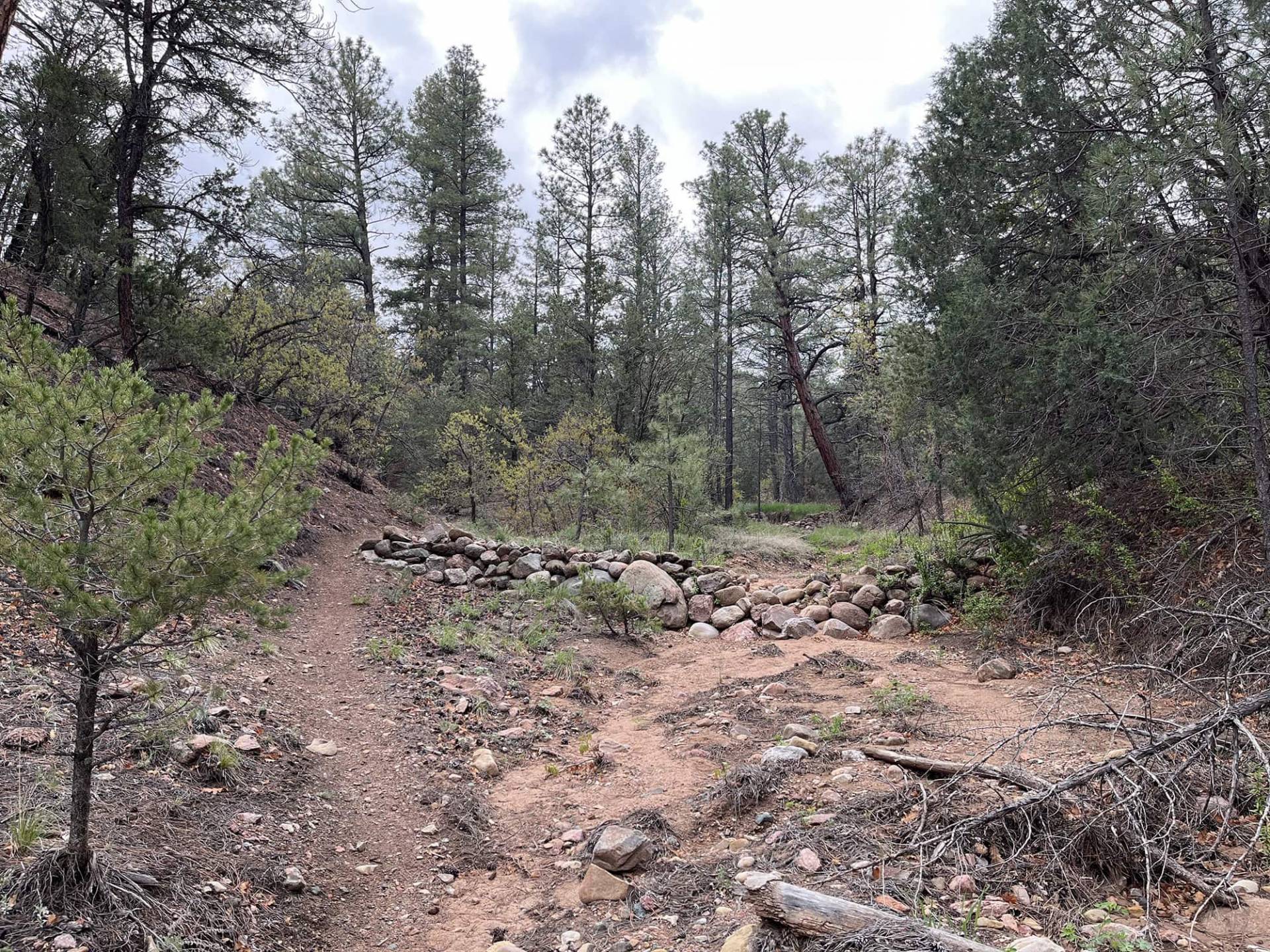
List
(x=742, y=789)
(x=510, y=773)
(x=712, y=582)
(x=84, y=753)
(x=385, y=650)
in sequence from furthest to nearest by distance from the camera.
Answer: (x=712, y=582), (x=385, y=650), (x=510, y=773), (x=742, y=789), (x=84, y=753)

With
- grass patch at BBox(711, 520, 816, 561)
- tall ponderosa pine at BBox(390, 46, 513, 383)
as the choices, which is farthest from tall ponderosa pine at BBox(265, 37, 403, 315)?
grass patch at BBox(711, 520, 816, 561)

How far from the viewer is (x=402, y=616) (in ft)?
26.2

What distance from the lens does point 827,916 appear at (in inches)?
85.3

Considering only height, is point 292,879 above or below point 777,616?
below

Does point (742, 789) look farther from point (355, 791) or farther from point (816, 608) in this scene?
point (816, 608)

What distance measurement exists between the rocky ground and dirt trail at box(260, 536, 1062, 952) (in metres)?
0.02

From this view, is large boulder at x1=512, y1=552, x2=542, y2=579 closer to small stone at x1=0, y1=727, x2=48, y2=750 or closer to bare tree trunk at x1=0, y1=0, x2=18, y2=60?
small stone at x1=0, y1=727, x2=48, y2=750

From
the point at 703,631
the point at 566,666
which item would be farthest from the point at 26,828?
the point at 703,631

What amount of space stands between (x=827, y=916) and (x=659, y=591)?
6.75m

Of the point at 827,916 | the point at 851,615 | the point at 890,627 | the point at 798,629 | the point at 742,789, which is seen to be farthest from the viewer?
the point at 851,615

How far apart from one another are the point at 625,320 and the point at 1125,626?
46.8 ft

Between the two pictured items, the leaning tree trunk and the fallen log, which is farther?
the leaning tree trunk

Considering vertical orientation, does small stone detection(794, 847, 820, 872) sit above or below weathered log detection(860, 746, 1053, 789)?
below

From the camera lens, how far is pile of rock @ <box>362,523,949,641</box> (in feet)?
26.5
